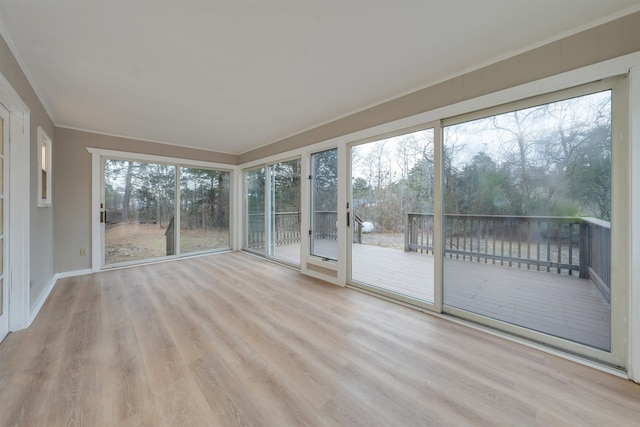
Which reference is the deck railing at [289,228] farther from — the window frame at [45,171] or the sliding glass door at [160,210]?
the window frame at [45,171]

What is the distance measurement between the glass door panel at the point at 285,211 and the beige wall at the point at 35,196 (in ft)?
10.2

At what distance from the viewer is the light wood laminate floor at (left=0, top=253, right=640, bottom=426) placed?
51.3 inches

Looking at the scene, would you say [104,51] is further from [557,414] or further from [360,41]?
[557,414]

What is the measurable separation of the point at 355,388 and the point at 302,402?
34cm

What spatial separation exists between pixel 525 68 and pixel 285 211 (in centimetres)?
379

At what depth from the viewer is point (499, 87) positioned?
81.3 inches

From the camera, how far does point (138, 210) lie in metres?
4.45

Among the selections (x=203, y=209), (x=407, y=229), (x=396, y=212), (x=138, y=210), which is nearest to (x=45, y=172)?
(x=138, y=210)

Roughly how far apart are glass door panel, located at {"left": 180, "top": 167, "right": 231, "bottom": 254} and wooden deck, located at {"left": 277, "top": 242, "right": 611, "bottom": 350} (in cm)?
415

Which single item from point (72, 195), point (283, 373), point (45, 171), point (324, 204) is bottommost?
point (283, 373)

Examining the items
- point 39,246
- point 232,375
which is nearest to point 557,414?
point 232,375

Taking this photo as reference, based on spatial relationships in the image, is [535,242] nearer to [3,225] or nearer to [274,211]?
[274,211]

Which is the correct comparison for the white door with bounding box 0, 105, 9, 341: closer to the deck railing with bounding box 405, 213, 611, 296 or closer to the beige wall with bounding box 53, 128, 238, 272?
the beige wall with bounding box 53, 128, 238, 272

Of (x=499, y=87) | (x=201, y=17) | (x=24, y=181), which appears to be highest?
(x=201, y=17)
